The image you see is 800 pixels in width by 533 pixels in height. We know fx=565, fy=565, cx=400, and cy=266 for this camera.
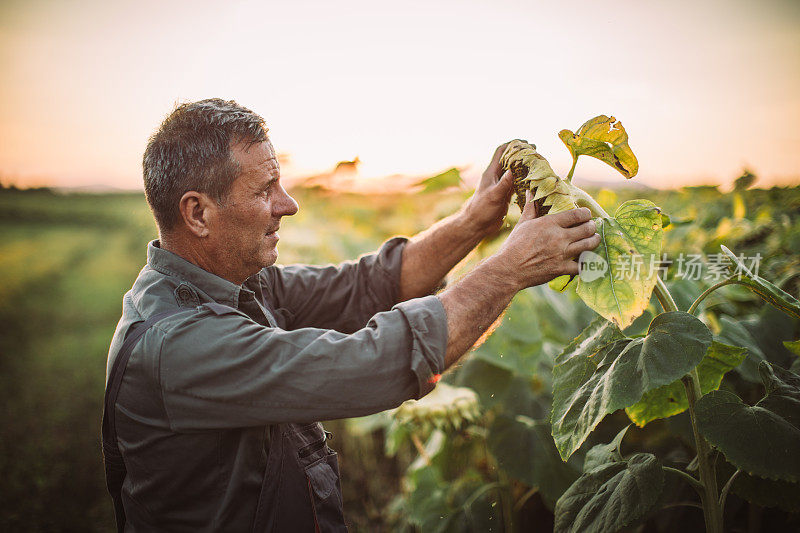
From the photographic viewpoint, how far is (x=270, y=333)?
1.48 m

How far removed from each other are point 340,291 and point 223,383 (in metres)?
0.98

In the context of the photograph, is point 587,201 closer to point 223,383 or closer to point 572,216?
point 572,216

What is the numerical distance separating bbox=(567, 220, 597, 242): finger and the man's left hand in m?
0.46

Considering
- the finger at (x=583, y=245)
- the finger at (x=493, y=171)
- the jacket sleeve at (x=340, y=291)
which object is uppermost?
the finger at (x=493, y=171)

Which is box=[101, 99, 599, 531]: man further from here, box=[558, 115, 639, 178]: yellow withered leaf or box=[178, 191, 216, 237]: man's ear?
box=[558, 115, 639, 178]: yellow withered leaf

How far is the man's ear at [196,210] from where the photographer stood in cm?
177

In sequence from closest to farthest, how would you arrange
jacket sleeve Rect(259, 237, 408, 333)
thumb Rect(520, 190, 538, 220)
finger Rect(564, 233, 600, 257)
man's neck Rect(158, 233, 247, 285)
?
finger Rect(564, 233, 600, 257) < thumb Rect(520, 190, 538, 220) < man's neck Rect(158, 233, 247, 285) < jacket sleeve Rect(259, 237, 408, 333)

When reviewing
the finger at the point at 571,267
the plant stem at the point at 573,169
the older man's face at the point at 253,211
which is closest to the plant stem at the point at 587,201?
the plant stem at the point at 573,169

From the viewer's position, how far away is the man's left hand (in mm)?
1943

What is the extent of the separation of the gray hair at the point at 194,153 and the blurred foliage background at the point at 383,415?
1.09 m

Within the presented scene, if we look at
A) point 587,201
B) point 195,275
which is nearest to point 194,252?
point 195,275

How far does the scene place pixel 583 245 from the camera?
1429mm

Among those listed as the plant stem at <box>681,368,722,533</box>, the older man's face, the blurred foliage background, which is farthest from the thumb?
the older man's face

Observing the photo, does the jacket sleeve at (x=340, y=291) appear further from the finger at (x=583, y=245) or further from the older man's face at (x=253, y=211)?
the finger at (x=583, y=245)
